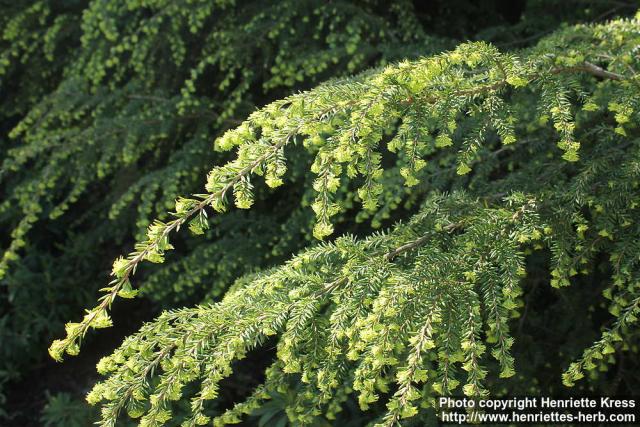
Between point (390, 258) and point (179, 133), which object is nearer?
point (390, 258)

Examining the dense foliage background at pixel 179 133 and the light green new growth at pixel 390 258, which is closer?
the light green new growth at pixel 390 258

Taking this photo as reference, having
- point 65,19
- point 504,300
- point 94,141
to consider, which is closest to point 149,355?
point 504,300

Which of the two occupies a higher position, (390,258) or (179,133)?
(179,133)

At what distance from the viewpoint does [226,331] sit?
1484 millimetres

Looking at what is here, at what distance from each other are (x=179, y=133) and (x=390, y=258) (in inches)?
77.2

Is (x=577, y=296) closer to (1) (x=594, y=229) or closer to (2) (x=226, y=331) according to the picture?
(1) (x=594, y=229)

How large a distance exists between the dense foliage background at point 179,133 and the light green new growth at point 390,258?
0.77 m

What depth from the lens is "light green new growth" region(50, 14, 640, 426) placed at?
1360mm

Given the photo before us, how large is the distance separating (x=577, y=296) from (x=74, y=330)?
75.5 inches

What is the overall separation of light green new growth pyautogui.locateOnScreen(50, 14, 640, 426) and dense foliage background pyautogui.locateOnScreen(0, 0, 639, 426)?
77 centimetres

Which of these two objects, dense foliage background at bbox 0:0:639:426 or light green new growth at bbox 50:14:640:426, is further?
dense foliage background at bbox 0:0:639:426

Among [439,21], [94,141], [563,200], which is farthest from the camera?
[439,21]

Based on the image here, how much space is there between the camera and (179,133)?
10.8 ft

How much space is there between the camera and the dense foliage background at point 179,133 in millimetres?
2846
